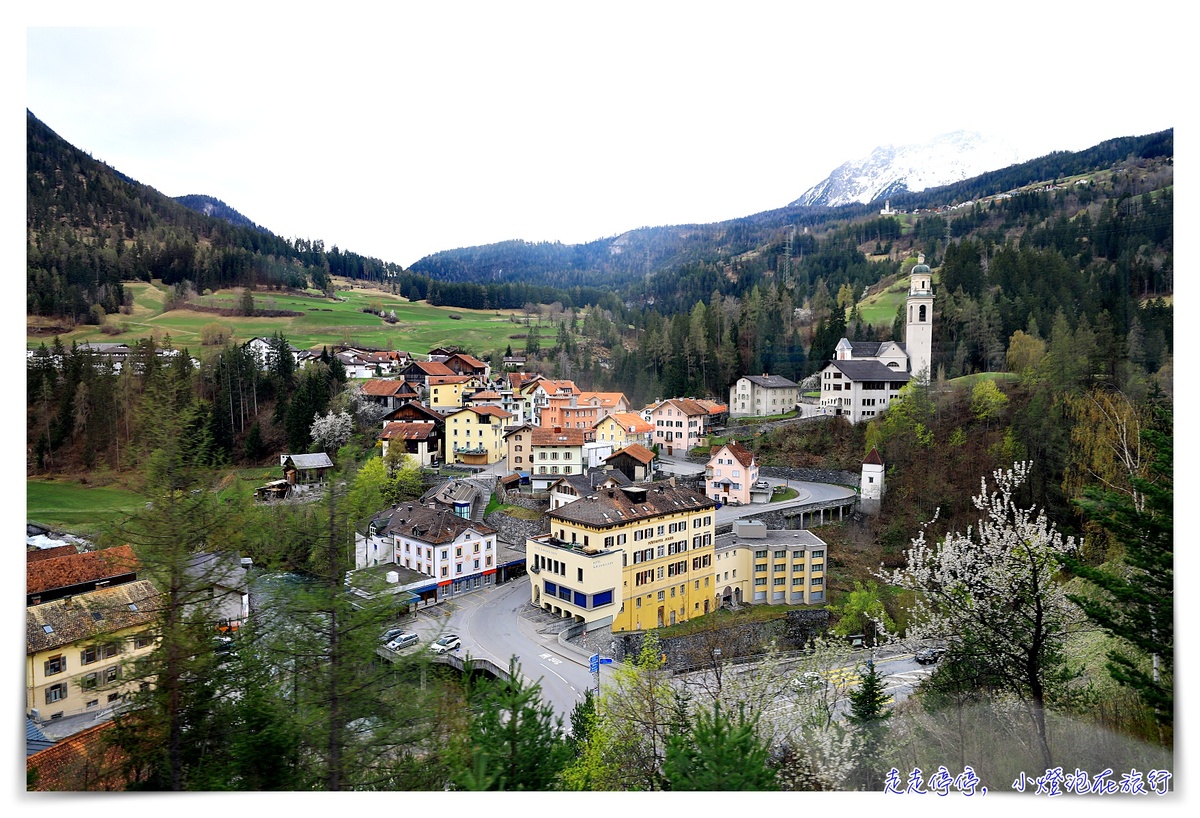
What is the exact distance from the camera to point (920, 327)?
15.6 meters

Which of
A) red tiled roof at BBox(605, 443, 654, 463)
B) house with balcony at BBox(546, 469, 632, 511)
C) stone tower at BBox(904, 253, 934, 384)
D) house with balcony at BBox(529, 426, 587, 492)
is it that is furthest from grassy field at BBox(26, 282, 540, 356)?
stone tower at BBox(904, 253, 934, 384)

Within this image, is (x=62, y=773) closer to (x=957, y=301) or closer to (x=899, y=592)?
(x=899, y=592)

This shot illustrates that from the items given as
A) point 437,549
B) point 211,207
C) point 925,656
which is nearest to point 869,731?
point 925,656

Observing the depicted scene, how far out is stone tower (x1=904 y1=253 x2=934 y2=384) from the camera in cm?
1543

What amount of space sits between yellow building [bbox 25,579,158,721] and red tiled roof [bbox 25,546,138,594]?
23cm

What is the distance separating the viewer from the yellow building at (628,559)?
8.36 m

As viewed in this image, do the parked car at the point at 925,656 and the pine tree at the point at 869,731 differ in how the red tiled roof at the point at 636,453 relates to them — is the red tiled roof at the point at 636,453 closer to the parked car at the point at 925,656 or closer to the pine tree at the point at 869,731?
the parked car at the point at 925,656

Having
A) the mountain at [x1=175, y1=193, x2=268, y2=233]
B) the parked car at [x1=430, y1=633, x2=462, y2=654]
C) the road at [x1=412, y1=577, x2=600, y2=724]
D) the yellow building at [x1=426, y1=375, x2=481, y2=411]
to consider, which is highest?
the mountain at [x1=175, y1=193, x2=268, y2=233]

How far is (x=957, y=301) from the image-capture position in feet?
53.5

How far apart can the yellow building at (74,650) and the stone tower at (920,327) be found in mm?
15733

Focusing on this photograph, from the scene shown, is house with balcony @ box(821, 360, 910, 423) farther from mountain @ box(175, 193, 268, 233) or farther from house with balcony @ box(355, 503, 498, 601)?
mountain @ box(175, 193, 268, 233)

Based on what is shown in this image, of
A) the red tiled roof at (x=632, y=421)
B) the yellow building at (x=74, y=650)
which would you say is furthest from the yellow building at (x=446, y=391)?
the yellow building at (x=74, y=650)

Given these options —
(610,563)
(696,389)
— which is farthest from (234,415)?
(696,389)

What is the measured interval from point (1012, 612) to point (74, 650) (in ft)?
19.9
